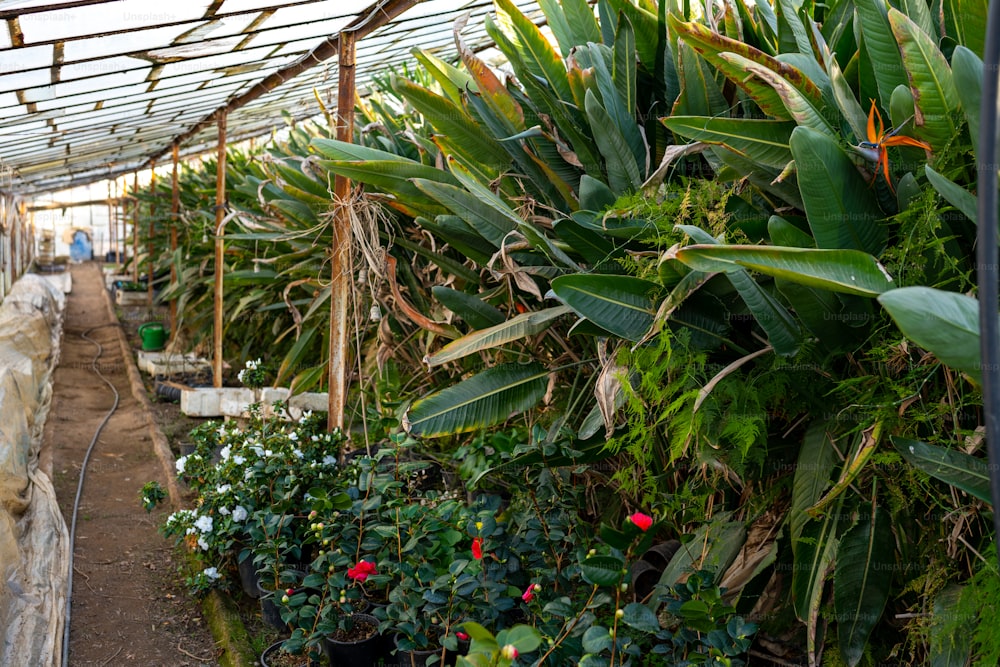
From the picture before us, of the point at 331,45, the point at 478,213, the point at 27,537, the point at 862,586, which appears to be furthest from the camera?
the point at 331,45

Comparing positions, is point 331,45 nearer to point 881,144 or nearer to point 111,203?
point 881,144

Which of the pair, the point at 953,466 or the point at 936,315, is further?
the point at 953,466

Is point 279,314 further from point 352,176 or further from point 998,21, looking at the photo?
point 998,21

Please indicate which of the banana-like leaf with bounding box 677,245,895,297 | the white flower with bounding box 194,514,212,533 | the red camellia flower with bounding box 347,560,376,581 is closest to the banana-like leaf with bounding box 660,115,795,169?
the banana-like leaf with bounding box 677,245,895,297

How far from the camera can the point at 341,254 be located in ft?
10.2

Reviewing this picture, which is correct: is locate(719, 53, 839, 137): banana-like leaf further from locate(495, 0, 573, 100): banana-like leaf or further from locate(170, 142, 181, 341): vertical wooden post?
locate(170, 142, 181, 341): vertical wooden post

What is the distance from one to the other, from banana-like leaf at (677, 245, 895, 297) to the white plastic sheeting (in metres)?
2.48

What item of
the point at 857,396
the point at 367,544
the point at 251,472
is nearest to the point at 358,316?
the point at 251,472

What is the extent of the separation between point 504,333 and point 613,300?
0.52 meters

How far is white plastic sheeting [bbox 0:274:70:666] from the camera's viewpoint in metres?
2.60

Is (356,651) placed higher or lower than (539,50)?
lower

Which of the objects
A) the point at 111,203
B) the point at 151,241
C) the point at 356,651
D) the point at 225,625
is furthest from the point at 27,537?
the point at 111,203

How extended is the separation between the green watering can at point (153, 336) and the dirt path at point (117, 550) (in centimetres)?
86

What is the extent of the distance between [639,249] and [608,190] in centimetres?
17
